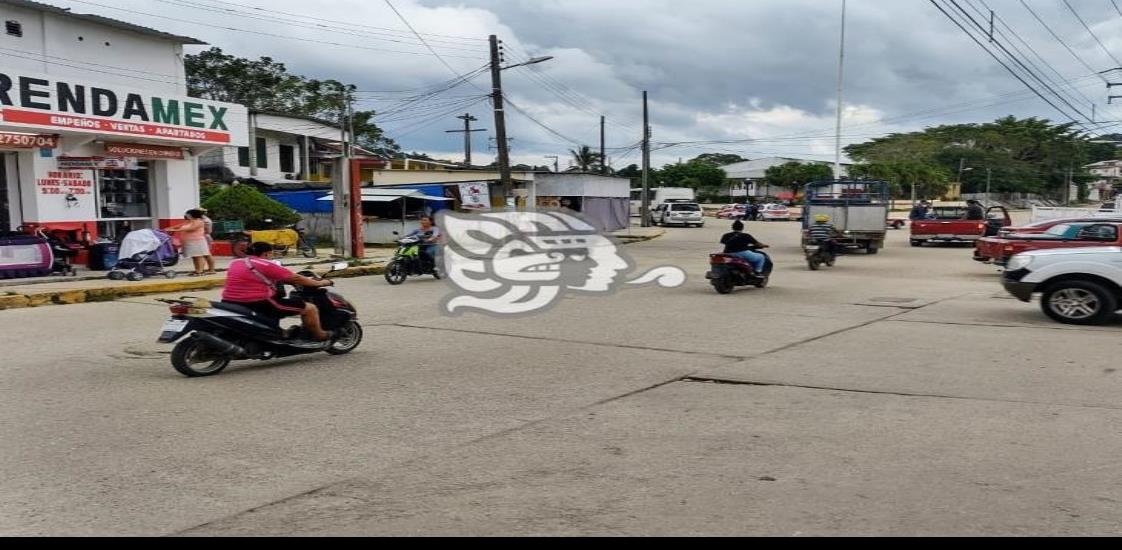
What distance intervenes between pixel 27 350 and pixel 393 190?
75.9ft

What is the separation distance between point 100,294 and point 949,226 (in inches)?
1078

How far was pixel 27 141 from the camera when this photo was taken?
16.2 meters

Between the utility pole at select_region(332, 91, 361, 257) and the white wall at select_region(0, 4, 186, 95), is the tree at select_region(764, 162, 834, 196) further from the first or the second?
the white wall at select_region(0, 4, 186, 95)

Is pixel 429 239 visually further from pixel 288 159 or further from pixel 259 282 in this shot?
pixel 288 159

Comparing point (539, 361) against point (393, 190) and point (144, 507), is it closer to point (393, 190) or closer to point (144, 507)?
point (144, 507)

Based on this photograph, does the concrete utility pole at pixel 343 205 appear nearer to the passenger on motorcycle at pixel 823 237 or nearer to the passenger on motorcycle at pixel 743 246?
the passenger on motorcycle at pixel 743 246

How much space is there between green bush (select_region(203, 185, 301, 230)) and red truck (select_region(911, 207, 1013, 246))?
74.3 feet

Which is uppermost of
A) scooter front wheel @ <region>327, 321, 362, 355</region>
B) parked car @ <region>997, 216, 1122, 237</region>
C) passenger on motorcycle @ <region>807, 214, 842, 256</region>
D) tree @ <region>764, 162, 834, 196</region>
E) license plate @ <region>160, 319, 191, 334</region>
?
tree @ <region>764, 162, 834, 196</region>

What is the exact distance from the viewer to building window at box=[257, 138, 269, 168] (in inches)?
1558

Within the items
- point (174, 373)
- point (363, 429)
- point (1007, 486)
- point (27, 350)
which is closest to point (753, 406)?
point (1007, 486)

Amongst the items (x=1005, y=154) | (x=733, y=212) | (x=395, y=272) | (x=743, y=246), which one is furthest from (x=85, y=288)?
(x=1005, y=154)

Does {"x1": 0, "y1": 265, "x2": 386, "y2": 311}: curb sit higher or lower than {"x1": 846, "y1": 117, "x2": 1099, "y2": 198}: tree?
lower

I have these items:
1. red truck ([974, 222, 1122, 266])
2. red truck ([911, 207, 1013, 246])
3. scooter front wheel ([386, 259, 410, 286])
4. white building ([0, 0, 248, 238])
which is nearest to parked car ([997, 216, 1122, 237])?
red truck ([974, 222, 1122, 266])

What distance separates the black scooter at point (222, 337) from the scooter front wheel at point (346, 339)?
20cm
